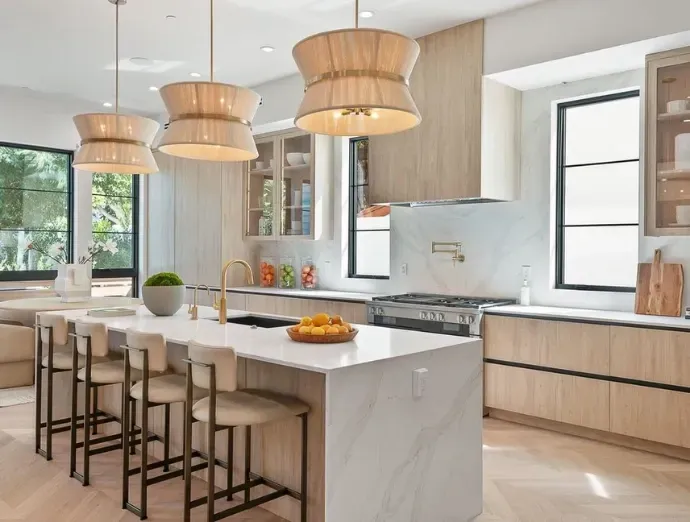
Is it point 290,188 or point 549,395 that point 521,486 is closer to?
point 549,395

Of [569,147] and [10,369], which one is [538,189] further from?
[10,369]

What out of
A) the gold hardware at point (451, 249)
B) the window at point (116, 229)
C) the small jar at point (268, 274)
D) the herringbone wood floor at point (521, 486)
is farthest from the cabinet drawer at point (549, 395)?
the window at point (116, 229)

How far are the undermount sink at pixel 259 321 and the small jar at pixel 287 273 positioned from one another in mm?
2860

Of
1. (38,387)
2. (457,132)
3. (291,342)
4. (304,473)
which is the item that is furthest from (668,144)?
(38,387)

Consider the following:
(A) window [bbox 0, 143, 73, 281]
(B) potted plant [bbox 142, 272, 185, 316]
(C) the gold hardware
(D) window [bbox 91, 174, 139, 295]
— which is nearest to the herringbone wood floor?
(B) potted plant [bbox 142, 272, 185, 316]

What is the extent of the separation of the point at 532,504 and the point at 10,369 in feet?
15.4

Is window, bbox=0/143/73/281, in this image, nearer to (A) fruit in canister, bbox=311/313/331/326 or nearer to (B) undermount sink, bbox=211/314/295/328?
(B) undermount sink, bbox=211/314/295/328

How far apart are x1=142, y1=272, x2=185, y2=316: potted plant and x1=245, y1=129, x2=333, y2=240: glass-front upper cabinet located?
244 centimetres

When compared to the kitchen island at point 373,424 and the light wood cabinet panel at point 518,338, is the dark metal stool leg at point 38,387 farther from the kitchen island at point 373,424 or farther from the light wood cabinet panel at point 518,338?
the light wood cabinet panel at point 518,338

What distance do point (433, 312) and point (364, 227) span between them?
70.6 inches

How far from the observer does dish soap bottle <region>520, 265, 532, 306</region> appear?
4.81 meters

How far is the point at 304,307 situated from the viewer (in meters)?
5.75

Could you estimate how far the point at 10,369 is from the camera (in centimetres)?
563

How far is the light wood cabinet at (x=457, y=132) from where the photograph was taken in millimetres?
4590
